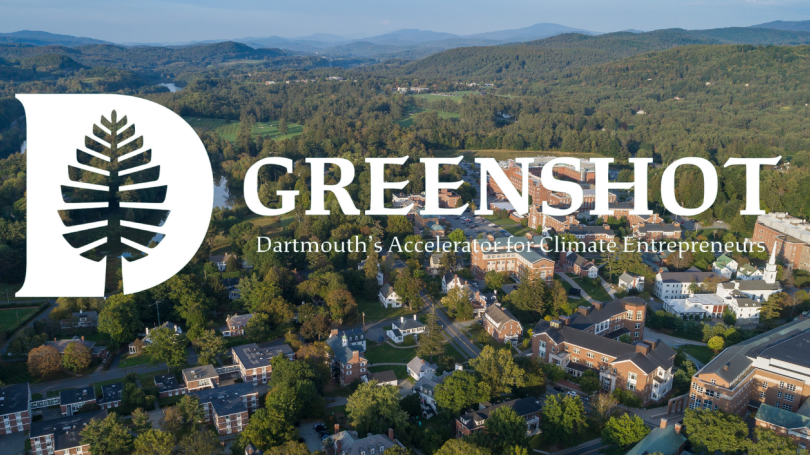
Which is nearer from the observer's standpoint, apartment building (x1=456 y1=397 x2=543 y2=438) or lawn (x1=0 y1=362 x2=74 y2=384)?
apartment building (x1=456 y1=397 x2=543 y2=438)

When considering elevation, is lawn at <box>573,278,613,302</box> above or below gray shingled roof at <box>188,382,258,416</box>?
above

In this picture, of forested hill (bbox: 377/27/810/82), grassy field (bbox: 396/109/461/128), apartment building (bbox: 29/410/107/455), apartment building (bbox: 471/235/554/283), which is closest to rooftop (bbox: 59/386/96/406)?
apartment building (bbox: 29/410/107/455)

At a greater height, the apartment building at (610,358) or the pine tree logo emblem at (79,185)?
the pine tree logo emblem at (79,185)

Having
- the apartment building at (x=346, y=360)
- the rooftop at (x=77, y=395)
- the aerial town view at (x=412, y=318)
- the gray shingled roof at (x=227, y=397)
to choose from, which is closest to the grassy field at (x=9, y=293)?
the aerial town view at (x=412, y=318)

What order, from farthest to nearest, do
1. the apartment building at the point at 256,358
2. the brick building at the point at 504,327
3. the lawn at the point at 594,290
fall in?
the lawn at the point at 594,290 → the brick building at the point at 504,327 → the apartment building at the point at 256,358

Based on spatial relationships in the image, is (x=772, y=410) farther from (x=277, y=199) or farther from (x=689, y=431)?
(x=277, y=199)

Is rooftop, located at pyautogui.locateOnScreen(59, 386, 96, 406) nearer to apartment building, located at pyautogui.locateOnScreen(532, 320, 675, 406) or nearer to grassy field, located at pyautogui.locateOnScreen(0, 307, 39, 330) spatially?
grassy field, located at pyautogui.locateOnScreen(0, 307, 39, 330)

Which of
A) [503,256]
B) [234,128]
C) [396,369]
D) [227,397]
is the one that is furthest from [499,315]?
[234,128]

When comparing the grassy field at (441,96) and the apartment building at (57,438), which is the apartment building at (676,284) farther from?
the grassy field at (441,96)
